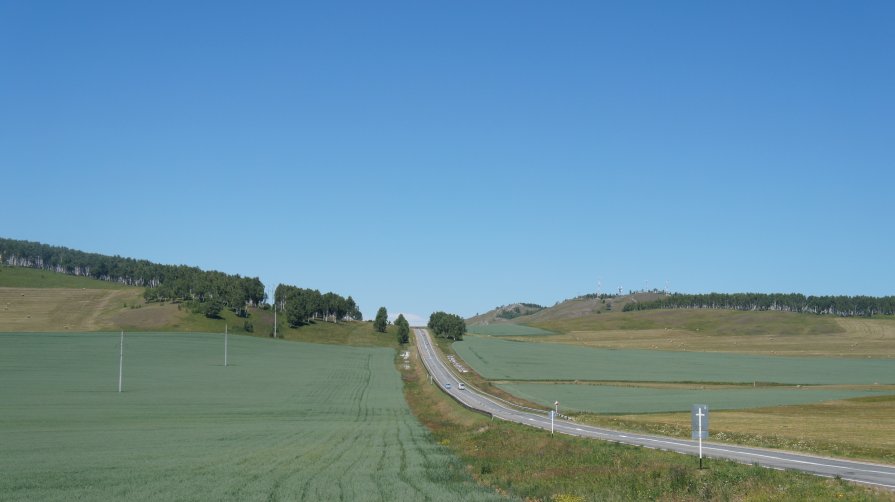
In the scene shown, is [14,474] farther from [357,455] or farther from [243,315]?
[243,315]

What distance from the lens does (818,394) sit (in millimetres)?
80188

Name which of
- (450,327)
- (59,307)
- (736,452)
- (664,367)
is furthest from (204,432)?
(450,327)

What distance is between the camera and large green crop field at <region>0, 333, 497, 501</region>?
2483 centimetres

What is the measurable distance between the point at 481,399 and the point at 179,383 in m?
34.1

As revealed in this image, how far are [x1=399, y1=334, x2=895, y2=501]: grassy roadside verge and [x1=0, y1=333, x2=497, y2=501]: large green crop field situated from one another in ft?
5.80

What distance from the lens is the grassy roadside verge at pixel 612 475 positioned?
2212 cm

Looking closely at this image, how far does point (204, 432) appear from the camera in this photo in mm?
45750

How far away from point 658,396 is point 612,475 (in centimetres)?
5705

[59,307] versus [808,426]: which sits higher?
[59,307]

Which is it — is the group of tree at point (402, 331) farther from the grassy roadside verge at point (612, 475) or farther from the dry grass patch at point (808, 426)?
the grassy roadside verge at point (612, 475)

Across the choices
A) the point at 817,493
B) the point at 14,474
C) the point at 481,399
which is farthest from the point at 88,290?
the point at 817,493

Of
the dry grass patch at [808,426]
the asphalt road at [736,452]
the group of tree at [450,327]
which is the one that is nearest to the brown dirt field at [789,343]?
the group of tree at [450,327]

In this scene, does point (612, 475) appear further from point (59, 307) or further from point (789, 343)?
point (59, 307)

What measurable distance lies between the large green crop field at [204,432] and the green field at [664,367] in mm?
24366
